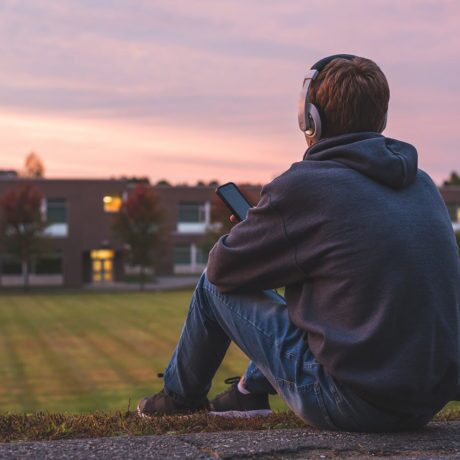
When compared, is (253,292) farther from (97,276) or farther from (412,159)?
(97,276)

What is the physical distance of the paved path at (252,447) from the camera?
276cm

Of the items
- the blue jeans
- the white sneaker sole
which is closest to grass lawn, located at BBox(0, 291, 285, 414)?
the white sneaker sole

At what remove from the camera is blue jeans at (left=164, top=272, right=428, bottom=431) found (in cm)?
294

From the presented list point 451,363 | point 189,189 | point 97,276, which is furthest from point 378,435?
point 189,189

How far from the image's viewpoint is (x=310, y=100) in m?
2.92

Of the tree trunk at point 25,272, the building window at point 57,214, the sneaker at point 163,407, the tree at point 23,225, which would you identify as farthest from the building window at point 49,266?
the sneaker at point 163,407

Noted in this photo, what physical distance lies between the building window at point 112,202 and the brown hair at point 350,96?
5265cm

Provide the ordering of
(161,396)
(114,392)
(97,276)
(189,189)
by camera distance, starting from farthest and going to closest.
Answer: (189,189) < (97,276) < (114,392) < (161,396)

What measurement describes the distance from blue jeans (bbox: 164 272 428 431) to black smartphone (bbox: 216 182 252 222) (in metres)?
0.34

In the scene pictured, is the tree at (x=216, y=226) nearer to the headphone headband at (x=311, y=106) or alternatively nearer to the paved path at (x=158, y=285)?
the paved path at (x=158, y=285)

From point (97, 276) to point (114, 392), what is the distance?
40065 mm

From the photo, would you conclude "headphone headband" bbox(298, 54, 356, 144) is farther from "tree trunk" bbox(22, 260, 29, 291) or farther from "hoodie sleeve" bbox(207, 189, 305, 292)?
"tree trunk" bbox(22, 260, 29, 291)

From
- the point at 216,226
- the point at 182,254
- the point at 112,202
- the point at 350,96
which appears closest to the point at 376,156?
the point at 350,96

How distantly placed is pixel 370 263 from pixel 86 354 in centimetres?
1955
